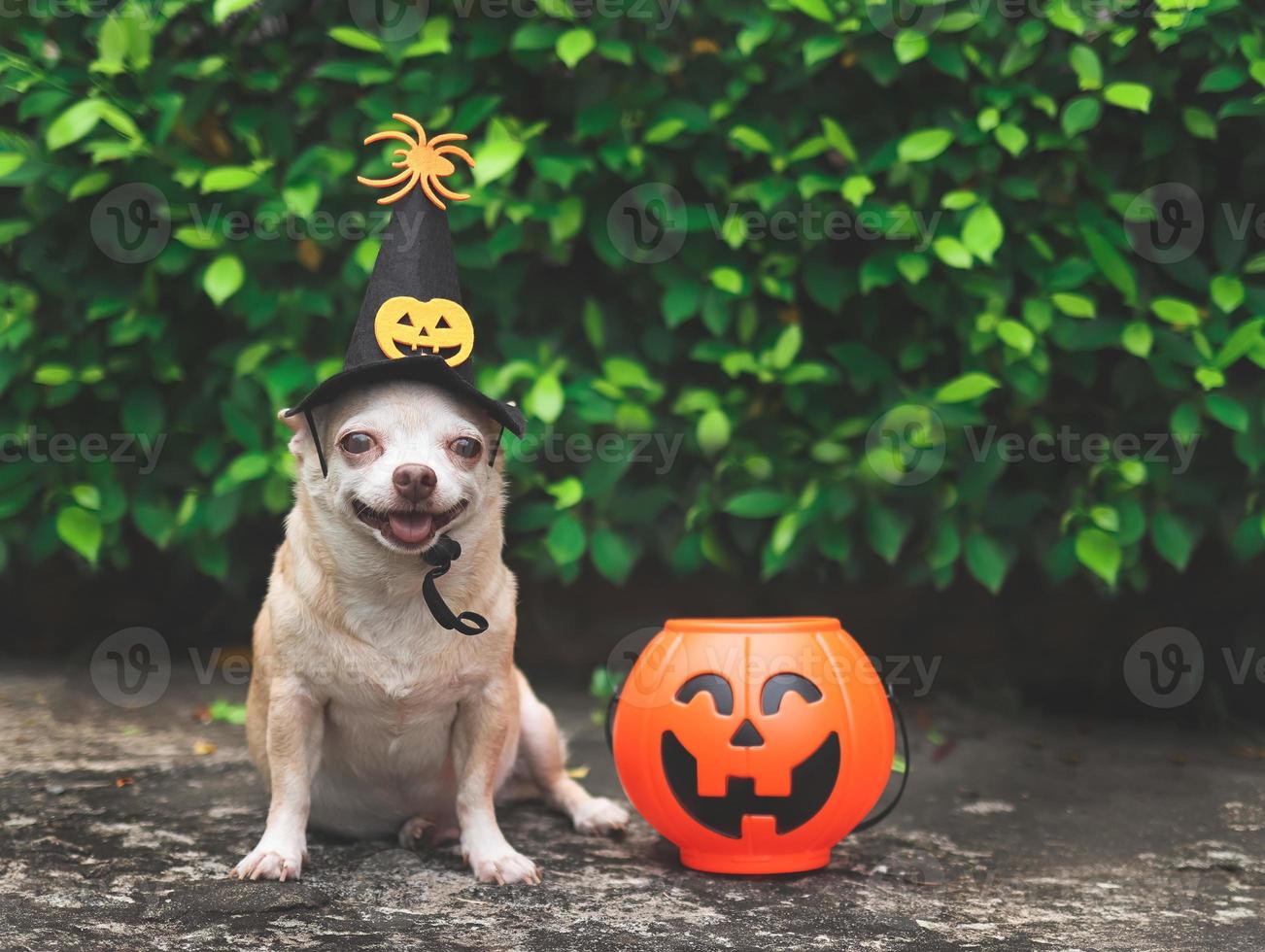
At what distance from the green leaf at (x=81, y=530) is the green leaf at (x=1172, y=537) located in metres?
3.57

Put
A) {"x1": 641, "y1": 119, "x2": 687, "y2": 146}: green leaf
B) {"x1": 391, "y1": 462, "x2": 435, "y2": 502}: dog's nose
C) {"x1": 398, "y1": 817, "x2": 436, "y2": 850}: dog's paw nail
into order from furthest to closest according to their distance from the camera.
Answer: {"x1": 641, "y1": 119, "x2": 687, "y2": 146}: green leaf → {"x1": 398, "y1": 817, "x2": 436, "y2": 850}: dog's paw nail → {"x1": 391, "y1": 462, "x2": 435, "y2": 502}: dog's nose

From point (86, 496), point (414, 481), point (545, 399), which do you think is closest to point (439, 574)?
point (414, 481)

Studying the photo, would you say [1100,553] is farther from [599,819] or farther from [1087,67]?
[599,819]

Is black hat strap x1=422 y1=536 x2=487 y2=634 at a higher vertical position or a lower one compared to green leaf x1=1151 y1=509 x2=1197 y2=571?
lower

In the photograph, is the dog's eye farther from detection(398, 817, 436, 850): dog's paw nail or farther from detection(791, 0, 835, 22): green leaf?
detection(791, 0, 835, 22): green leaf

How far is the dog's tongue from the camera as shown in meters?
2.84

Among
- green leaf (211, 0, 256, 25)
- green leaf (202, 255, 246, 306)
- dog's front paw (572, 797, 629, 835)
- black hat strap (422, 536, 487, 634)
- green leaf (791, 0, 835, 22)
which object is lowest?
dog's front paw (572, 797, 629, 835)

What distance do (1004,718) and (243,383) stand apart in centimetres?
305

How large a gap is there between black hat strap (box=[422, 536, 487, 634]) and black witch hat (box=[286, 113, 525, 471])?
31cm

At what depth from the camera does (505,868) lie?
293cm

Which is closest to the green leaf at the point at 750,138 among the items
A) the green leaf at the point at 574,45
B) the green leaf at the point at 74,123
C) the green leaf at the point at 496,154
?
the green leaf at the point at 574,45

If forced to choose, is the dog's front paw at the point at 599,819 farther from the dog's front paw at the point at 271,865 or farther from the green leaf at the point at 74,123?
the green leaf at the point at 74,123

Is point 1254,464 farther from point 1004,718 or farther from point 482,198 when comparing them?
point 482,198

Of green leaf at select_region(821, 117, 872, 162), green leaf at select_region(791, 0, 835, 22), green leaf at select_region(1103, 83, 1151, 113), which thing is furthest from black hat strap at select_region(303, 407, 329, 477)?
green leaf at select_region(1103, 83, 1151, 113)
